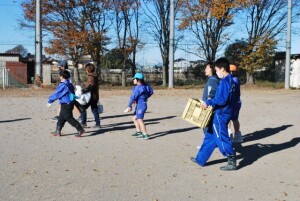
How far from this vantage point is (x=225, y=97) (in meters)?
5.65

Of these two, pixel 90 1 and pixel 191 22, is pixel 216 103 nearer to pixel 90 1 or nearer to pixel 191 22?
pixel 90 1

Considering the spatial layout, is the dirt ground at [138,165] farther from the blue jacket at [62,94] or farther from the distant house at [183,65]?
the distant house at [183,65]

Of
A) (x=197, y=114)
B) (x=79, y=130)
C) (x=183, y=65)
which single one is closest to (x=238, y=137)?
(x=197, y=114)

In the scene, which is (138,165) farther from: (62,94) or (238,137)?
(62,94)

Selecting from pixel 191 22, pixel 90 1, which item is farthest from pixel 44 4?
pixel 191 22

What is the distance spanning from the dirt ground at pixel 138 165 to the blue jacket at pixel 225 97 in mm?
938

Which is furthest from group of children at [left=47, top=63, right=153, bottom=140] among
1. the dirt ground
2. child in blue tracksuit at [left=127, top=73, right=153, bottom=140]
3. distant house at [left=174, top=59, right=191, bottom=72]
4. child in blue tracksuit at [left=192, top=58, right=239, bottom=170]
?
distant house at [left=174, top=59, right=191, bottom=72]

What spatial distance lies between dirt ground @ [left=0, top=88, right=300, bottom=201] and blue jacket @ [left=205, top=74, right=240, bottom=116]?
0.94m

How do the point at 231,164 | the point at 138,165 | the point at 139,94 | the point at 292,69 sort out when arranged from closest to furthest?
the point at 231,164, the point at 138,165, the point at 139,94, the point at 292,69

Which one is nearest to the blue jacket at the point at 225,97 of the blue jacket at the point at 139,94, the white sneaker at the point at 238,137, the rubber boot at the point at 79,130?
the white sneaker at the point at 238,137

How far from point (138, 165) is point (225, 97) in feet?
5.66

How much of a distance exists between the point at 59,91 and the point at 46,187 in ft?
12.1

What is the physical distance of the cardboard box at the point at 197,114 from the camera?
238 inches

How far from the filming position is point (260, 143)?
27.0 ft
